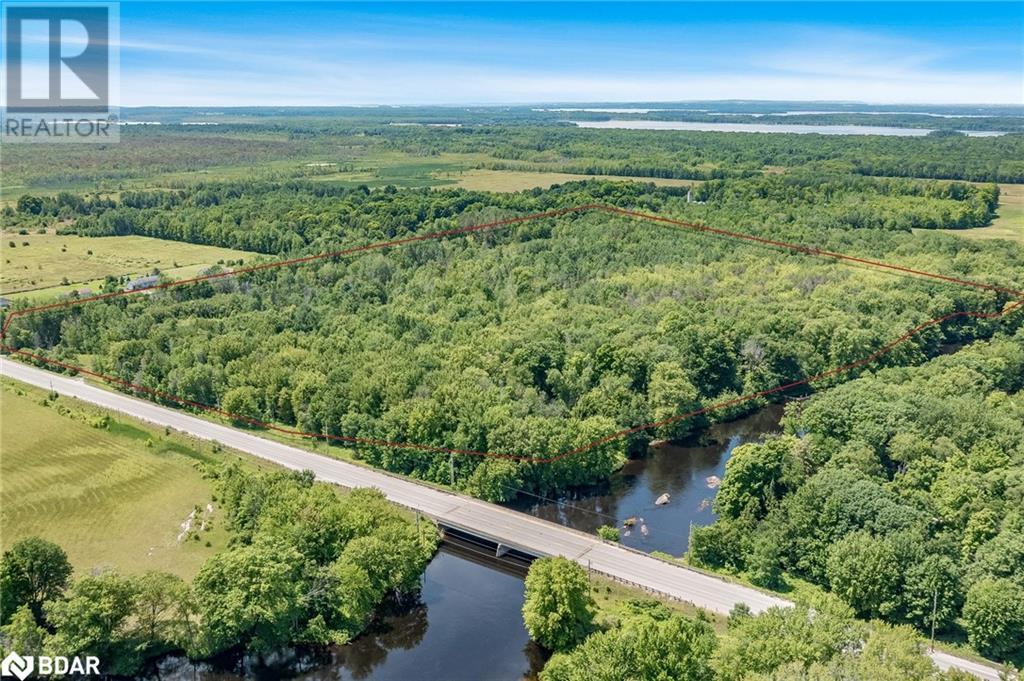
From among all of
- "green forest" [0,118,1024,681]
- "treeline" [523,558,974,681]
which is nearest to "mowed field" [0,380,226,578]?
"green forest" [0,118,1024,681]

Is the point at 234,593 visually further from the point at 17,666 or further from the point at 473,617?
the point at 473,617

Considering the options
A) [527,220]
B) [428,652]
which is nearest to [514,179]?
[527,220]

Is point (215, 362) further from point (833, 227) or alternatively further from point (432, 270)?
point (833, 227)

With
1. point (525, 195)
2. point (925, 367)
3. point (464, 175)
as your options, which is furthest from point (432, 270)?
point (464, 175)

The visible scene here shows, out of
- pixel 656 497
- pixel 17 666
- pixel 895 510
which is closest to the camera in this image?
pixel 17 666

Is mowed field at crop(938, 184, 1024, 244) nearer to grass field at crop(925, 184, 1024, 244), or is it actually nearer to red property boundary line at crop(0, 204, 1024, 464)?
grass field at crop(925, 184, 1024, 244)

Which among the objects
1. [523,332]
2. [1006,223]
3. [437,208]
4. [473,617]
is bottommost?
[473,617]
